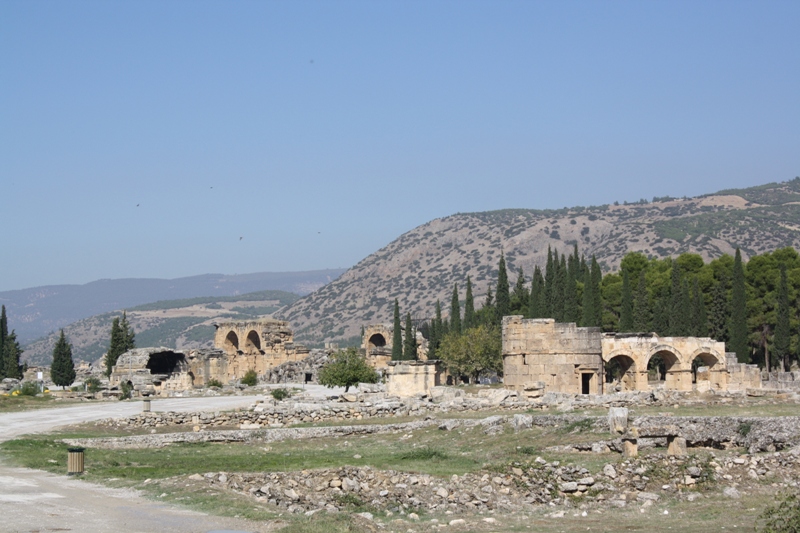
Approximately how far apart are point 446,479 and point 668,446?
4582 millimetres

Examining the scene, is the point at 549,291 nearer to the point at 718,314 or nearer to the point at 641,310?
the point at 641,310

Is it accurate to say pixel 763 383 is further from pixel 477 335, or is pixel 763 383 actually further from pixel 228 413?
pixel 228 413

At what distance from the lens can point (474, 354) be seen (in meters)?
56.9

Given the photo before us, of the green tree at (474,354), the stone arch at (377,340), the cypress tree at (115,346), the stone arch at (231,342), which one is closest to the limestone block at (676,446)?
the green tree at (474,354)

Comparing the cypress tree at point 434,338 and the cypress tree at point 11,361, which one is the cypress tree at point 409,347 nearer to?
the cypress tree at point 434,338

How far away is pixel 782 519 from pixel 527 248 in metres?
165

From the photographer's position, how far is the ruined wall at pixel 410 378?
36.8m

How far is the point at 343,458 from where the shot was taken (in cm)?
2186

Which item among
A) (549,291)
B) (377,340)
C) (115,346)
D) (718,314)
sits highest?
(549,291)

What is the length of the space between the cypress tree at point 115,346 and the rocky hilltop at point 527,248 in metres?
89.4

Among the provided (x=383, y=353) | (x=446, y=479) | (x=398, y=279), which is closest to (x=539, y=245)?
(x=398, y=279)

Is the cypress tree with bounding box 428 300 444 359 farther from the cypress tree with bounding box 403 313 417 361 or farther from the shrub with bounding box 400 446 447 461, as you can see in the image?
the shrub with bounding box 400 446 447 461

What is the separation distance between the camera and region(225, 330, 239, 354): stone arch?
76938mm

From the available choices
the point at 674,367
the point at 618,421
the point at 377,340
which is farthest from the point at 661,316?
the point at 618,421
